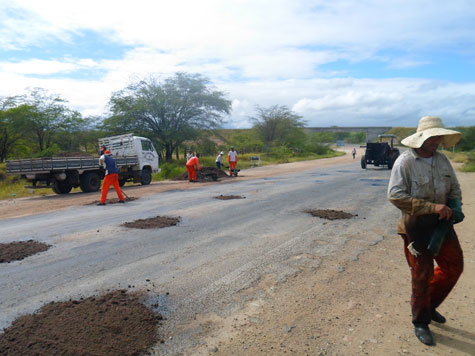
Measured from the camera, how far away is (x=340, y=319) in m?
3.54

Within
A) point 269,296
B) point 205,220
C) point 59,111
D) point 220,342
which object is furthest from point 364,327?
point 59,111

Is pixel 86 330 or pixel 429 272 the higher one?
pixel 429 272

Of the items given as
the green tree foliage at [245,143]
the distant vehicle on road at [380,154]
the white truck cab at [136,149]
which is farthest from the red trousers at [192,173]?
the green tree foliage at [245,143]

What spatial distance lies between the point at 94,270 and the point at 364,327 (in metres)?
3.34

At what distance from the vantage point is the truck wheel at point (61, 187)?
578 inches

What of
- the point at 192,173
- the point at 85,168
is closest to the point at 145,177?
the point at 192,173

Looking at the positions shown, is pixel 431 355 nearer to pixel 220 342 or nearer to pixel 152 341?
pixel 220 342

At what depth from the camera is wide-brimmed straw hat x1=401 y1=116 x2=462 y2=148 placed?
309cm

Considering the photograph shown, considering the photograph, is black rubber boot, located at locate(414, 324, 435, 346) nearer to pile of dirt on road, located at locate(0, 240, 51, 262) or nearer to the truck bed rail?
pile of dirt on road, located at locate(0, 240, 51, 262)

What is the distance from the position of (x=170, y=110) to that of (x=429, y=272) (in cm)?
2887

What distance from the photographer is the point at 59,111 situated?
28031 mm

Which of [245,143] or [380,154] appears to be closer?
[380,154]

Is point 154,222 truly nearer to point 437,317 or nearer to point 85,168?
point 437,317

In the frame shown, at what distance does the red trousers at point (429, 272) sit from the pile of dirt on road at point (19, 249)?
16.9 feet
